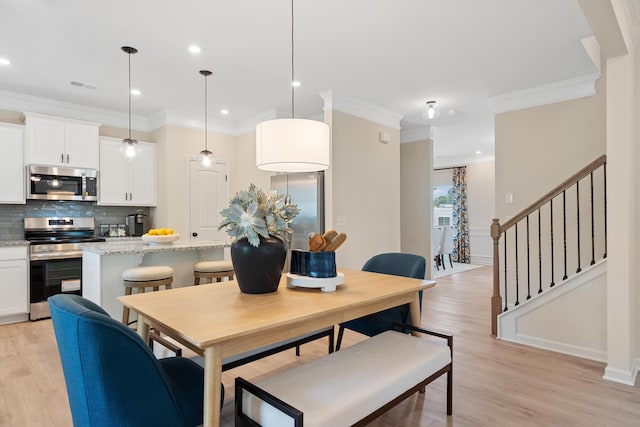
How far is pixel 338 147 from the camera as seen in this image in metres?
4.49

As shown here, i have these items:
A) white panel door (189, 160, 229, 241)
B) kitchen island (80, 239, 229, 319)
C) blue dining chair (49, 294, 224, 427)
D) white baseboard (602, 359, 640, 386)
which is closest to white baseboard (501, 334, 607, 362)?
white baseboard (602, 359, 640, 386)

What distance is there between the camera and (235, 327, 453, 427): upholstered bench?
4.39 feet

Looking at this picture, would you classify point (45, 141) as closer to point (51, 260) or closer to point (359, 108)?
point (51, 260)

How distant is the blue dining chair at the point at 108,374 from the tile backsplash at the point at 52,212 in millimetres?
4439

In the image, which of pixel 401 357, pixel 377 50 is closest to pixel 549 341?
pixel 401 357

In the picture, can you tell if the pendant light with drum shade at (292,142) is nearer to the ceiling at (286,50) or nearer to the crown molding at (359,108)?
the ceiling at (286,50)

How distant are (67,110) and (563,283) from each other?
599cm

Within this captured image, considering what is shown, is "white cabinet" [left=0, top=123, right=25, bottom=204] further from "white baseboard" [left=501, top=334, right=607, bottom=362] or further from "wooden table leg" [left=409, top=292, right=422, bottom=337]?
"white baseboard" [left=501, top=334, right=607, bottom=362]

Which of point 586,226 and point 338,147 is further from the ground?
point 338,147

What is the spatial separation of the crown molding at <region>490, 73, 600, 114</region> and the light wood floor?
278 centimetres

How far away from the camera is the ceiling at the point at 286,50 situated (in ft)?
8.63

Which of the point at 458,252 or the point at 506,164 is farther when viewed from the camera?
the point at 458,252

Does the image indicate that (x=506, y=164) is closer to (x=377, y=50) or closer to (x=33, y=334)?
(x=377, y=50)

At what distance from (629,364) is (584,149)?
95.1 inches
